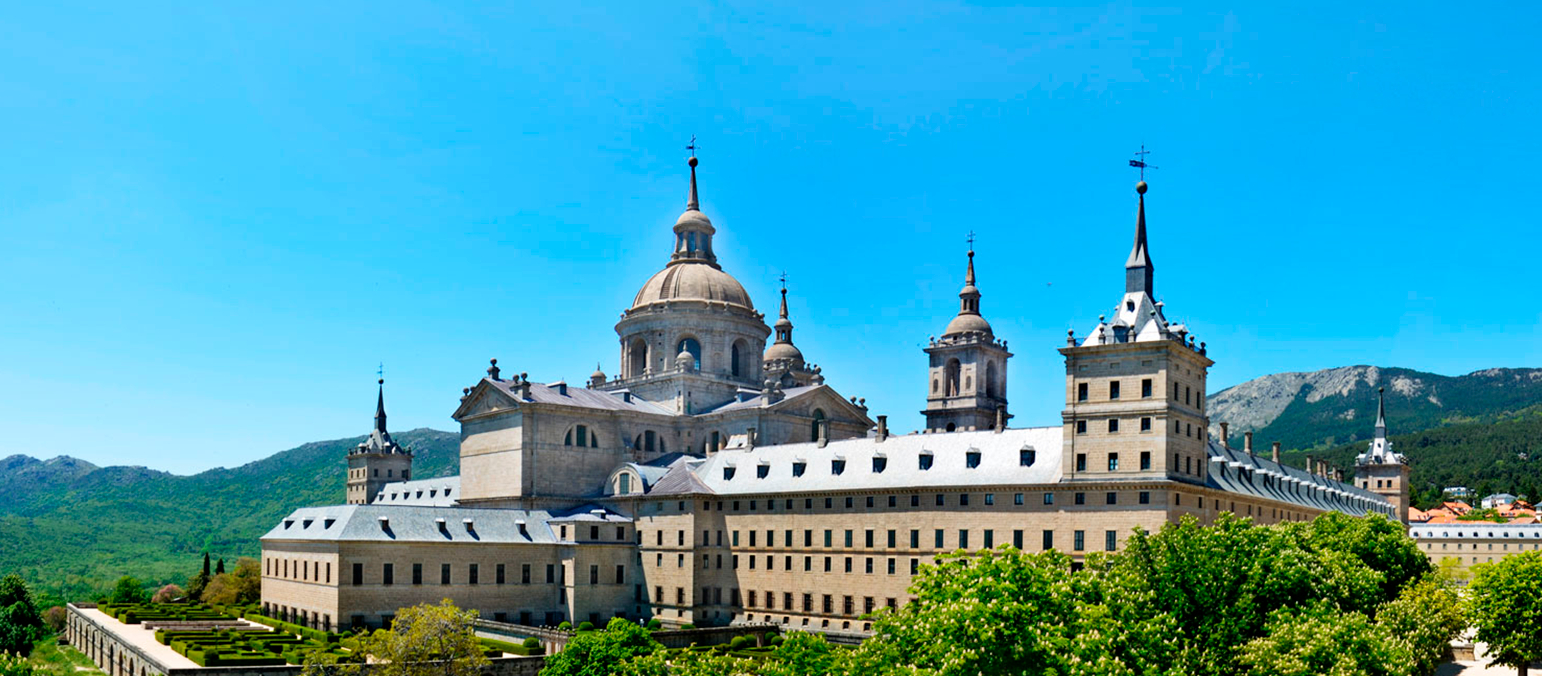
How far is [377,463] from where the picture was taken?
148375mm

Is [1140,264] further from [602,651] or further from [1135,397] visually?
[602,651]

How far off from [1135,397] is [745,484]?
1187 inches

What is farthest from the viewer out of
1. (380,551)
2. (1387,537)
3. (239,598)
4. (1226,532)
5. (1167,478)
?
(239,598)

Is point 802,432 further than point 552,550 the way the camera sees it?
Yes

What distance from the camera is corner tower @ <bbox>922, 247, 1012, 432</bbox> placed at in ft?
365

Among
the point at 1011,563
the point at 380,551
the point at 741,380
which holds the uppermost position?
the point at 741,380

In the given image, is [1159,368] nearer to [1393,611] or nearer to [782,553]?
[1393,611]

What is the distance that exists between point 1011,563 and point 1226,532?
17.0 m

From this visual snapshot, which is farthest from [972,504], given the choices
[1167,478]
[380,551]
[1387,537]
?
[380,551]

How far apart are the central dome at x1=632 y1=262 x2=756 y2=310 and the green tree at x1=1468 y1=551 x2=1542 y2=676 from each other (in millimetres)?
62863

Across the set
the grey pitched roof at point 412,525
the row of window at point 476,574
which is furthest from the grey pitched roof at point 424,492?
the row of window at point 476,574

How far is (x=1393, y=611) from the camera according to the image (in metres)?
56.5

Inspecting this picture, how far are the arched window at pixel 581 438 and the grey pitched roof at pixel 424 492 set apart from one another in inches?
1081

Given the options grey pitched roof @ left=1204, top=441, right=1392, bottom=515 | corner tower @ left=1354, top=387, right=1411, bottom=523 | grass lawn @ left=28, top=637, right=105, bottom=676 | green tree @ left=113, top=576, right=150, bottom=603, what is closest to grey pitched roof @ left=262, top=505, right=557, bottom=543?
grass lawn @ left=28, top=637, right=105, bottom=676
